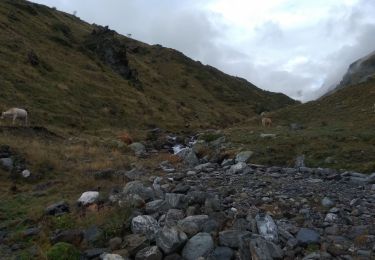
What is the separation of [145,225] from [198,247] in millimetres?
1850

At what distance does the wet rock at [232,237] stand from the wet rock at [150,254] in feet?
4.84

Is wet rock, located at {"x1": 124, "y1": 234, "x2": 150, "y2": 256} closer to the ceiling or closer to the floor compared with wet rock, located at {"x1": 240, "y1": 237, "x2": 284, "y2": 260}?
closer to the floor

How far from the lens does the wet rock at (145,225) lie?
41.5 ft

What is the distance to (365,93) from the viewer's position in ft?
151

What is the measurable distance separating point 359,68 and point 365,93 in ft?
117

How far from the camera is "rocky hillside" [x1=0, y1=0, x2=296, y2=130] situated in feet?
145

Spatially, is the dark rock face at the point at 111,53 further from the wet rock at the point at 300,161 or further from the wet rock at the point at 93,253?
the wet rock at the point at 93,253

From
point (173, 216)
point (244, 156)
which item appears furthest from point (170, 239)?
point (244, 156)

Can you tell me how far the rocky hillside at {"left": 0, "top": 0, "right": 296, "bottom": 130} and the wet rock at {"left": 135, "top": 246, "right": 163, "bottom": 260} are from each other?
2731 centimetres

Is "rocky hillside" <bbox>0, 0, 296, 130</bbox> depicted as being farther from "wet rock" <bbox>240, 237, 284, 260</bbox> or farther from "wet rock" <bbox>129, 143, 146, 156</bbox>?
"wet rock" <bbox>240, 237, 284, 260</bbox>

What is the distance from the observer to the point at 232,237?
1173 cm

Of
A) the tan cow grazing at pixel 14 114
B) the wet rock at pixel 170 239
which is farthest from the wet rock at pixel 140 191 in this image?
the tan cow grazing at pixel 14 114

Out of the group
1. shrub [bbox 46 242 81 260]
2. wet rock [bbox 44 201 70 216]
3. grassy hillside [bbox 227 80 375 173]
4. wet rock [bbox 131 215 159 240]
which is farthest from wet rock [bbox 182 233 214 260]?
grassy hillside [bbox 227 80 375 173]

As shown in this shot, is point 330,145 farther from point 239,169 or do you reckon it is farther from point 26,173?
point 26,173
